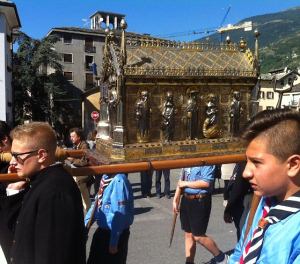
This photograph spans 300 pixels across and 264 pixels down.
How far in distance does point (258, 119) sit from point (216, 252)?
3.60 metres

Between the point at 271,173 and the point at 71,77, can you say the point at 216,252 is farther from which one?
→ the point at 71,77

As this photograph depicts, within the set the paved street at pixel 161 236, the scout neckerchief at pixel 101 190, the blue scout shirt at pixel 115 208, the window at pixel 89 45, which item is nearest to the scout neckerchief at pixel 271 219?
the blue scout shirt at pixel 115 208

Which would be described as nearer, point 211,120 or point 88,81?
point 211,120

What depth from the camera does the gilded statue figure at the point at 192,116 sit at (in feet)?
15.0

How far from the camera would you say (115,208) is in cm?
372

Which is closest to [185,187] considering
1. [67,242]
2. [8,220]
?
[8,220]

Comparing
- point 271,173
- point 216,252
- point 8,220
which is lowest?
point 216,252

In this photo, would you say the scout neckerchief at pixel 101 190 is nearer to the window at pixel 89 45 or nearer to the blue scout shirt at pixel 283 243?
the blue scout shirt at pixel 283 243

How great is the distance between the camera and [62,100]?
35750 millimetres

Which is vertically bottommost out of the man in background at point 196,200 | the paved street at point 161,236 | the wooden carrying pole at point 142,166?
the paved street at point 161,236

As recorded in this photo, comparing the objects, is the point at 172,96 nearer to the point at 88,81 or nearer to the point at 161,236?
the point at 161,236

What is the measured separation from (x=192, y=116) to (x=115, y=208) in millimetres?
1472

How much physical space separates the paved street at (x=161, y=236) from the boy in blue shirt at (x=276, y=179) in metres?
3.88

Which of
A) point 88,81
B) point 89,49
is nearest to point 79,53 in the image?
point 89,49
